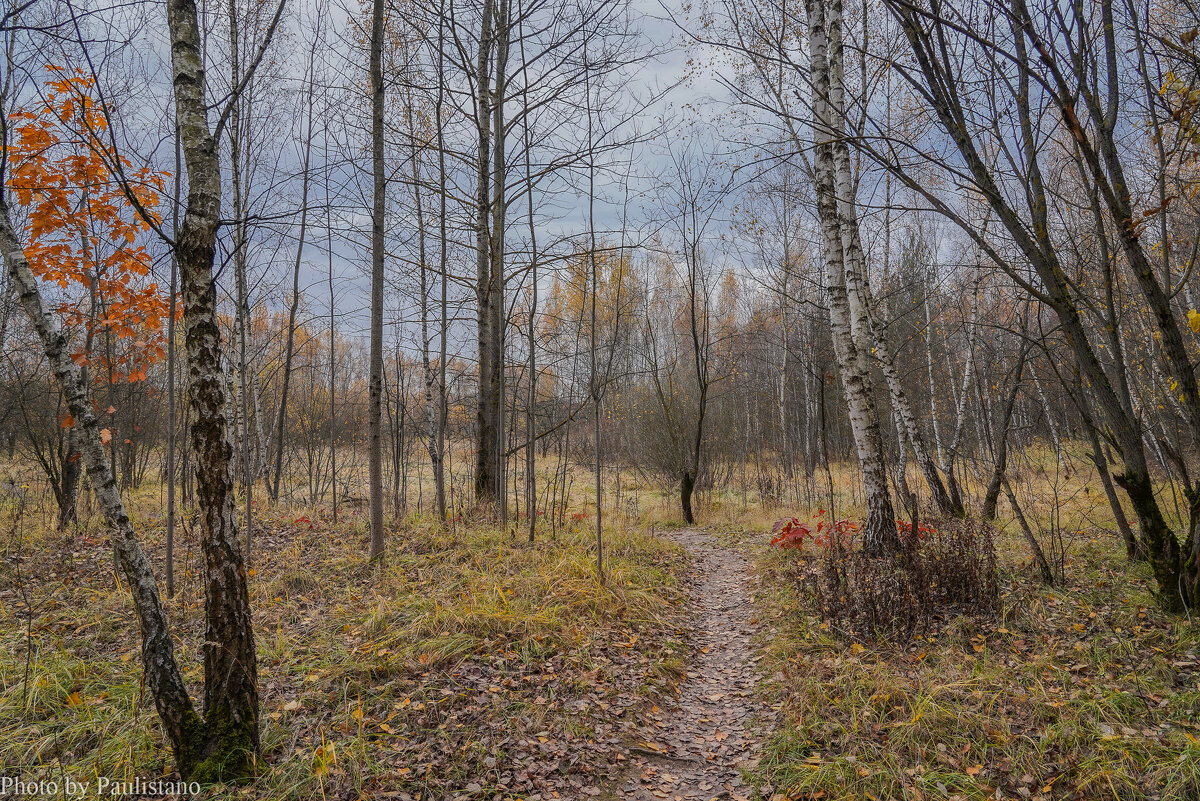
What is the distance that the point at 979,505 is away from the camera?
9.16 metres

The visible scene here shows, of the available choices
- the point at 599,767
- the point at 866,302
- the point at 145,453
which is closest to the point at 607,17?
the point at 866,302

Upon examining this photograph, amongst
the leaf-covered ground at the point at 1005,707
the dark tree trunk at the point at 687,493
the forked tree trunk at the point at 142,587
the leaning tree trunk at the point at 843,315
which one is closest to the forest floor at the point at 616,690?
the leaf-covered ground at the point at 1005,707

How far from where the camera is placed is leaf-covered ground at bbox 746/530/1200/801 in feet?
8.43

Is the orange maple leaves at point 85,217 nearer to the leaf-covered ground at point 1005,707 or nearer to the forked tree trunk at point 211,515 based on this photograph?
the forked tree trunk at point 211,515

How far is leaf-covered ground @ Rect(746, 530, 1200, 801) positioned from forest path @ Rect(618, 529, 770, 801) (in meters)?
0.20

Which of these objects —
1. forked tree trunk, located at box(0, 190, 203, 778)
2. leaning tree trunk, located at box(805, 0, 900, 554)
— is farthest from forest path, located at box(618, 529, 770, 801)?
forked tree trunk, located at box(0, 190, 203, 778)

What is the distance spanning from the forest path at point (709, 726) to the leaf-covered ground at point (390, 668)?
6.1 inches

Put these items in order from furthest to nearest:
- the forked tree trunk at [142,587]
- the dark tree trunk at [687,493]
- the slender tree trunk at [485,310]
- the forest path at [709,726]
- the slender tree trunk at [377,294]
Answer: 1. the dark tree trunk at [687,493]
2. the slender tree trunk at [485,310]
3. the slender tree trunk at [377,294]
4. the forest path at [709,726]
5. the forked tree trunk at [142,587]

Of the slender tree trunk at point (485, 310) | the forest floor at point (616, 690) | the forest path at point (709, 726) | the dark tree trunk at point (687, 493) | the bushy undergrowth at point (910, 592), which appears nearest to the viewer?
the forest floor at point (616, 690)

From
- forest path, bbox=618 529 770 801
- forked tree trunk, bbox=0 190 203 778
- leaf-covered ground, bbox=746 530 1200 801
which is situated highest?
forked tree trunk, bbox=0 190 203 778

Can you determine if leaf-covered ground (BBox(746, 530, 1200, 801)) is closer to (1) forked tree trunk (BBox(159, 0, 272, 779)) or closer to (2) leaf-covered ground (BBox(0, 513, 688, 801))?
(2) leaf-covered ground (BBox(0, 513, 688, 801))

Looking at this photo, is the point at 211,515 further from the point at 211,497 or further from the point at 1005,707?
the point at 1005,707

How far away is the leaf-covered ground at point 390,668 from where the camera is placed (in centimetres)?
279

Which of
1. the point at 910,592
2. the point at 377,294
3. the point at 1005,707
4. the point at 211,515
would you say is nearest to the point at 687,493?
the point at 910,592
